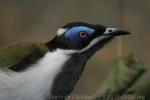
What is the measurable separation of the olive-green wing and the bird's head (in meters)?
0.05

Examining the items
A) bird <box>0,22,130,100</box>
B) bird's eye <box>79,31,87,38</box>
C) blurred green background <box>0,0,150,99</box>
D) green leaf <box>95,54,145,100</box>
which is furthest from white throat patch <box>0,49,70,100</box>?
blurred green background <box>0,0,150,99</box>

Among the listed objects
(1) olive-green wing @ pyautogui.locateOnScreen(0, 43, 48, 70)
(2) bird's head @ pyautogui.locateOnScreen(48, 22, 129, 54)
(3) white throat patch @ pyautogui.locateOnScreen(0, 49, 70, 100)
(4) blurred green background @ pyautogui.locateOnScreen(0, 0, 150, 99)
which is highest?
(2) bird's head @ pyautogui.locateOnScreen(48, 22, 129, 54)

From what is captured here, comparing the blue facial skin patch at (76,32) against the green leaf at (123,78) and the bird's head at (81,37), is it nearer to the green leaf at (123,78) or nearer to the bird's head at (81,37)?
the bird's head at (81,37)

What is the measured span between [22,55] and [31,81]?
12 cm

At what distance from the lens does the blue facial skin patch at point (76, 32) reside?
2426 mm

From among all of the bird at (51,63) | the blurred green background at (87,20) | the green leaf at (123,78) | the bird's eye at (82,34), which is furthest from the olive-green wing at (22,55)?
the blurred green background at (87,20)

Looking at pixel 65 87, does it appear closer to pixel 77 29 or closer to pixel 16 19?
pixel 77 29

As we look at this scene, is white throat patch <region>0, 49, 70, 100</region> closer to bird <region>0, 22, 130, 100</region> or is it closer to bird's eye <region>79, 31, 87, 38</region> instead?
bird <region>0, 22, 130, 100</region>

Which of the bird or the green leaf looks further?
the green leaf

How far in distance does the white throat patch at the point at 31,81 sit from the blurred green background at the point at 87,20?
60.0 inches

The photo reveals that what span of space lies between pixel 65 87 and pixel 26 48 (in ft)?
0.62

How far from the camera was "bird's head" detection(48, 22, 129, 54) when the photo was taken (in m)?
2.43

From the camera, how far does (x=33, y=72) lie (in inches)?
94.4

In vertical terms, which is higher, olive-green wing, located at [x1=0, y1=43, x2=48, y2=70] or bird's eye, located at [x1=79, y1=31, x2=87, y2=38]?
bird's eye, located at [x1=79, y1=31, x2=87, y2=38]
